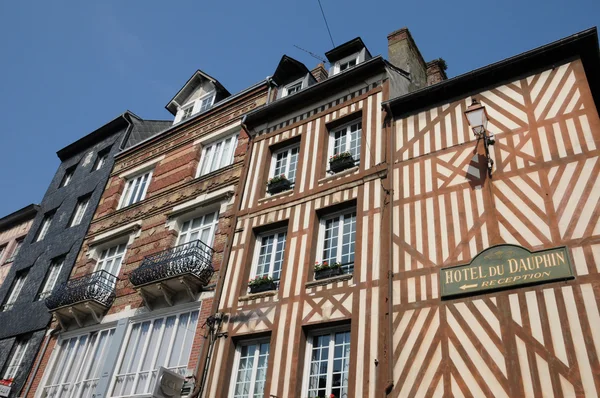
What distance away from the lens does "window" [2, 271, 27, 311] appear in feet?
54.3

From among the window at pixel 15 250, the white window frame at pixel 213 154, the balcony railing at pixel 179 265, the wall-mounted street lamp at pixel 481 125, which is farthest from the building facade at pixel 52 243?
the wall-mounted street lamp at pixel 481 125

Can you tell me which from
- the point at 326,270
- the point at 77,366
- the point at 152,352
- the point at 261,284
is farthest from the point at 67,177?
the point at 326,270

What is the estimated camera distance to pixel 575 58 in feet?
29.6

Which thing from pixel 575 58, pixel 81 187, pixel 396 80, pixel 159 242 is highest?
pixel 81 187

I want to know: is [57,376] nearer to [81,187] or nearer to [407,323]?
[81,187]

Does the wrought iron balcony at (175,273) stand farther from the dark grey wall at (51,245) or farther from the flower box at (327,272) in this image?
the dark grey wall at (51,245)

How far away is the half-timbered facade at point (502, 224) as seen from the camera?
677cm

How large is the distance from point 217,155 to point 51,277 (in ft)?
21.8

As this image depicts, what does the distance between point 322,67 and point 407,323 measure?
875 centimetres

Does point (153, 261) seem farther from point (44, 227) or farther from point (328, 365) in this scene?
point (44, 227)

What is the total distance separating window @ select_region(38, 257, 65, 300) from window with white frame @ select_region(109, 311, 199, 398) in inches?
201

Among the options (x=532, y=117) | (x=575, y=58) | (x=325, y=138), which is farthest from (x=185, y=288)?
(x=575, y=58)

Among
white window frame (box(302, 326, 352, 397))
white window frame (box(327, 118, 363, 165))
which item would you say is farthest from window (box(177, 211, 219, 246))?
white window frame (box(302, 326, 352, 397))

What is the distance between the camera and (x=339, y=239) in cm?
991
